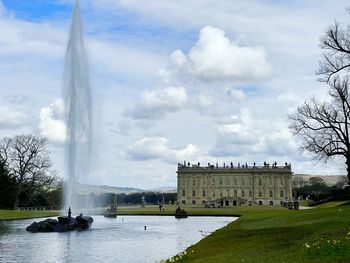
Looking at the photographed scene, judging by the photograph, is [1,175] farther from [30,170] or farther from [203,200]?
[203,200]

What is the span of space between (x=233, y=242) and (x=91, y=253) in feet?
24.7

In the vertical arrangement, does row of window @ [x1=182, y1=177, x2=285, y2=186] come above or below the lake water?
above

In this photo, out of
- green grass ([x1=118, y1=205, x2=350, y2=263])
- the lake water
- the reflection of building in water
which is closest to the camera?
green grass ([x1=118, y1=205, x2=350, y2=263])

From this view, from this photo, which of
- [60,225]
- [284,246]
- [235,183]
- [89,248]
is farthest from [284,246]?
[235,183]

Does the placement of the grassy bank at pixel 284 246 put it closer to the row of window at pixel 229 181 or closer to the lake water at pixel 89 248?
the lake water at pixel 89 248

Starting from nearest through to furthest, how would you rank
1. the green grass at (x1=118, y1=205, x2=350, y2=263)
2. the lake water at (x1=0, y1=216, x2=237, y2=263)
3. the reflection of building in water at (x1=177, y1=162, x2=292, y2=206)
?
the green grass at (x1=118, y1=205, x2=350, y2=263)
the lake water at (x1=0, y1=216, x2=237, y2=263)
the reflection of building in water at (x1=177, y1=162, x2=292, y2=206)

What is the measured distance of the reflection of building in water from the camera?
187875mm

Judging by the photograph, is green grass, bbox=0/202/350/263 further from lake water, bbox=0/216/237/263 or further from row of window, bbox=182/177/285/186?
row of window, bbox=182/177/285/186

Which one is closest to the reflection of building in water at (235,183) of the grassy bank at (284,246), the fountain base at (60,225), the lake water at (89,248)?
the fountain base at (60,225)

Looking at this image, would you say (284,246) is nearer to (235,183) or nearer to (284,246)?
(284,246)

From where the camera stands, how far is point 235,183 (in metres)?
190

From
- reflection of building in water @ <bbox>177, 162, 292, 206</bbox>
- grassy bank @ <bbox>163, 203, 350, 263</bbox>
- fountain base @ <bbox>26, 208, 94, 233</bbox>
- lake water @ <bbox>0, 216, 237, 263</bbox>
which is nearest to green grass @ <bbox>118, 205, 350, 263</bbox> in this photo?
grassy bank @ <bbox>163, 203, 350, 263</bbox>

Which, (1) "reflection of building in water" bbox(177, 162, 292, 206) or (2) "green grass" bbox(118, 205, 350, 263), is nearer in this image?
(2) "green grass" bbox(118, 205, 350, 263)

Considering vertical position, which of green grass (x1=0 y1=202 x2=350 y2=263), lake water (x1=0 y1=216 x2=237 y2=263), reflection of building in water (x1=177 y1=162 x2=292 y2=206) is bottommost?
lake water (x1=0 y1=216 x2=237 y2=263)
